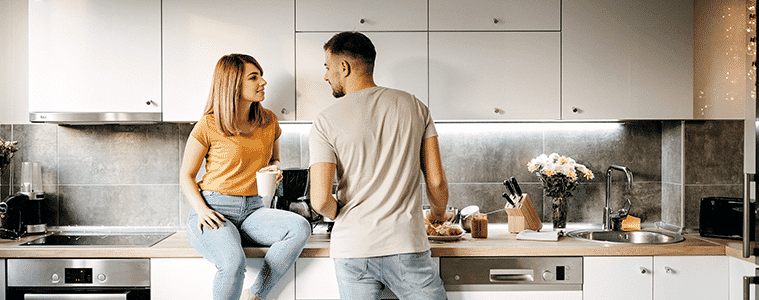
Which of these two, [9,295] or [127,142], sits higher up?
[127,142]

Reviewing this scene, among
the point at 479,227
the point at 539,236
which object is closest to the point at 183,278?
the point at 479,227

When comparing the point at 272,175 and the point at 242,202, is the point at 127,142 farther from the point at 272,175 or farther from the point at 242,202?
the point at 272,175

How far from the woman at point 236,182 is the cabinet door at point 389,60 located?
0.28m

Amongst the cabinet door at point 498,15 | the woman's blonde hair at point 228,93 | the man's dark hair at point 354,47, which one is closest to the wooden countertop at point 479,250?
the woman's blonde hair at point 228,93

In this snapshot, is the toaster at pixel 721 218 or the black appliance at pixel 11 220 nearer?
the toaster at pixel 721 218

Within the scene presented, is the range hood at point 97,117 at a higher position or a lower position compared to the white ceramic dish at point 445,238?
higher

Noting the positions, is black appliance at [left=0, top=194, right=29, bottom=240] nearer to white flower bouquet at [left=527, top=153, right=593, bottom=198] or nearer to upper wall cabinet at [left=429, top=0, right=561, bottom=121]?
upper wall cabinet at [left=429, top=0, right=561, bottom=121]

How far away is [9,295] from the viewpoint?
215 centimetres

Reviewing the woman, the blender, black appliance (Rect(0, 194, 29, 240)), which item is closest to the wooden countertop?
the woman

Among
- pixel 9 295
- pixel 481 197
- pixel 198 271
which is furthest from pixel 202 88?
pixel 481 197

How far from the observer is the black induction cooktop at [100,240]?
2227 mm

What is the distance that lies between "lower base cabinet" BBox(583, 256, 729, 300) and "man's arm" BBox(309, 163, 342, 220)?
1.16m

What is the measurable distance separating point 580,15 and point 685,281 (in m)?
1.23

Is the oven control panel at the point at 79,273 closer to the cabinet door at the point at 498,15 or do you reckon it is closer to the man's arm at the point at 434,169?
the man's arm at the point at 434,169
